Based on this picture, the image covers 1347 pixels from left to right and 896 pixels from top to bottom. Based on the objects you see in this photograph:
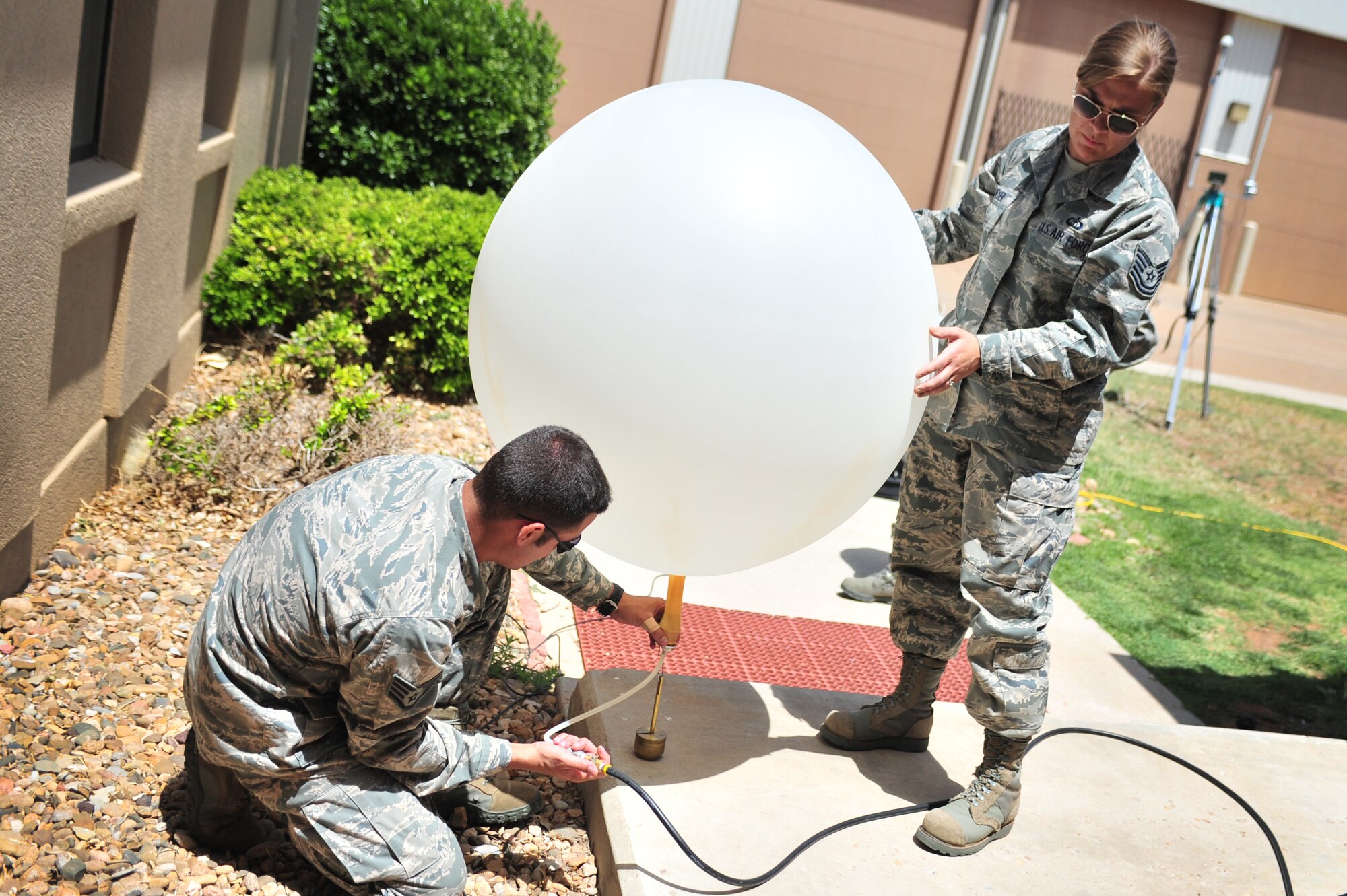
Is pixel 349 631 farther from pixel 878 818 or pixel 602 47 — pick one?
pixel 602 47

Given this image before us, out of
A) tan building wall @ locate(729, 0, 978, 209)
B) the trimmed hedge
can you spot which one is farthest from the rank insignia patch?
tan building wall @ locate(729, 0, 978, 209)

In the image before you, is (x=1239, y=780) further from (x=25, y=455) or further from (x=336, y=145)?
(x=336, y=145)

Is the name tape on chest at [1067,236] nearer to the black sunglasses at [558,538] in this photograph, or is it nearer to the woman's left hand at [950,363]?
the woman's left hand at [950,363]

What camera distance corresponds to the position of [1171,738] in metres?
3.38

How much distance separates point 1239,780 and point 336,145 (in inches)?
247

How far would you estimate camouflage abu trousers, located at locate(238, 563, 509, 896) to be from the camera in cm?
220

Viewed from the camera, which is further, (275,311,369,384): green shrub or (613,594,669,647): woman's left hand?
(275,311,369,384): green shrub

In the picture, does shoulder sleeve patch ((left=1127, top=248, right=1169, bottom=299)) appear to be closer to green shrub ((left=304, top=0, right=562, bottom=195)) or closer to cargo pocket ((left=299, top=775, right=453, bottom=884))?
cargo pocket ((left=299, top=775, right=453, bottom=884))

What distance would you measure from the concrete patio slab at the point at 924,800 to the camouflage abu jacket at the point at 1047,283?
0.99 metres

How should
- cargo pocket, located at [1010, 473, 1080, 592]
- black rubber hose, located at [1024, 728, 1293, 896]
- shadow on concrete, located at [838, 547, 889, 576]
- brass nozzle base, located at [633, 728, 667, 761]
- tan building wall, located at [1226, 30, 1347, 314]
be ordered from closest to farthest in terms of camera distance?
cargo pocket, located at [1010, 473, 1080, 592] < brass nozzle base, located at [633, 728, 667, 761] < black rubber hose, located at [1024, 728, 1293, 896] < shadow on concrete, located at [838, 547, 889, 576] < tan building wall, located at [1226, 30, 1347, 314]

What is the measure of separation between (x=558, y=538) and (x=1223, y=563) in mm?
4975

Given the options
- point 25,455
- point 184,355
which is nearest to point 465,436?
point 184,355

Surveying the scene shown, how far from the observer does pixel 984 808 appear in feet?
8.82

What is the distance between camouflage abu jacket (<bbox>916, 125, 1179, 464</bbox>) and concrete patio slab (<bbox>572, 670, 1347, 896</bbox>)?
3.25ft
